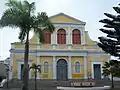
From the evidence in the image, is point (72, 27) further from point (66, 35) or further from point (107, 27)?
point (107, 27)

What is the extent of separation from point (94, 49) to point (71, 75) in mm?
5659

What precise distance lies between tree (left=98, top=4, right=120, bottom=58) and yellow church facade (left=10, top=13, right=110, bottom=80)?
54.4 ft

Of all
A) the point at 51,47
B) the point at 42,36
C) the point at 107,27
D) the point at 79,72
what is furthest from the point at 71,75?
the point at 42,36

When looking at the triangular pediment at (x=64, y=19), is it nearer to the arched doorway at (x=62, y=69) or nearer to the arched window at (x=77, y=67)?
the arched doorway at (x=62, y=69)

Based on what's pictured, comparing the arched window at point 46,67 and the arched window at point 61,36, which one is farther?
the arched window at point 61,36

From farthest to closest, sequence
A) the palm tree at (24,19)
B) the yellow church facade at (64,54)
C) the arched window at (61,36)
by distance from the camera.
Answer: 1. the arched window at (61,36)
2. the yellow church facade at (64,54)
3. the palm tree at (24,19)

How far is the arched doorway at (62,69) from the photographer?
1969 inches

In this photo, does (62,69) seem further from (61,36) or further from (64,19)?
(64,19)

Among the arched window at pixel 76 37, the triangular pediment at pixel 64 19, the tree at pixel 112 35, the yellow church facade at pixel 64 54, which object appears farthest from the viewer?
the arched window at pixel 76 37

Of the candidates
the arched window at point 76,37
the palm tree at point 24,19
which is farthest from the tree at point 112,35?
the arched window at point 76,37

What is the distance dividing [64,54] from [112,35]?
18.7 metres

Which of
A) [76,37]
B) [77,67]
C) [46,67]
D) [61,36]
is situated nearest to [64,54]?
[77,67]

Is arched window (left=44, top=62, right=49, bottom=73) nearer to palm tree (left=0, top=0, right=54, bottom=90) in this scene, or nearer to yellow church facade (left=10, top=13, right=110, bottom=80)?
yellow church facade (left=10, top=13, right=110, bottom=80)

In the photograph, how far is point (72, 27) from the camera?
51.2 metres
